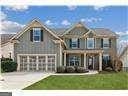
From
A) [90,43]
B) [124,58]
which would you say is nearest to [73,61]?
[90,43]

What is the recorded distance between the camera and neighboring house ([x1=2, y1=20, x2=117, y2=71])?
2080 cm

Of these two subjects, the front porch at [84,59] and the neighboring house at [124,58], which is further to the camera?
the front porch at [84,59]

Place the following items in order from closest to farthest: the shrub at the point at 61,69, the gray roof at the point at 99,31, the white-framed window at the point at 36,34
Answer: the gray roof at the point at 99,31, the shrub at the point at 61,69, the white-framed window at the point at 36,34

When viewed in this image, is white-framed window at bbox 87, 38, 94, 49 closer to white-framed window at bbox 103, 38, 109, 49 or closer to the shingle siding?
white-framed window at bbox 103, 38, 109, 49

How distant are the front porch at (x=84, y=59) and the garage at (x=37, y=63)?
0.30 m

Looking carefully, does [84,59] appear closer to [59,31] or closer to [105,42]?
[105,42]

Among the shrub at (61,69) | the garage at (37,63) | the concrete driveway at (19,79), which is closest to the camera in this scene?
the concrete driveway at (19,79)

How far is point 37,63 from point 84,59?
90 centimetres

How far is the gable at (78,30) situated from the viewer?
2049cm

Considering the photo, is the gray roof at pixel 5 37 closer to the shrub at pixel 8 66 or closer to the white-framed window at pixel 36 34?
the shrub at pixel 8 66

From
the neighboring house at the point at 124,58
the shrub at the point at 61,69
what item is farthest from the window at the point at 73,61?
the neighboring house at the point at 124,58

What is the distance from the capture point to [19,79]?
68.5 feet
